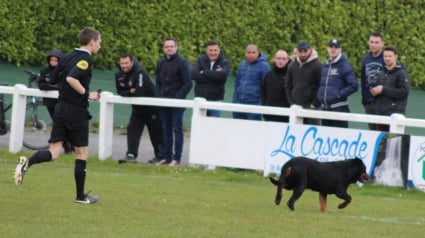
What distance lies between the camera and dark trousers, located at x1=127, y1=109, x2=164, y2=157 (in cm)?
1931

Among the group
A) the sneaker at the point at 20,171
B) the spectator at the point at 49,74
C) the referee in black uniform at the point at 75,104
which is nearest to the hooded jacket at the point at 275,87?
the spectator at the point at 49,74

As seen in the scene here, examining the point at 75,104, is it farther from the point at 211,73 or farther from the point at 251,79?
the point at 251,79

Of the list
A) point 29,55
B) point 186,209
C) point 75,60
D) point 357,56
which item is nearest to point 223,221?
point 186,209

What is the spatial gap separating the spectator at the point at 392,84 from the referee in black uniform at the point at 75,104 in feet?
18.2

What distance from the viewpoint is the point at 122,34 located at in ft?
80.5

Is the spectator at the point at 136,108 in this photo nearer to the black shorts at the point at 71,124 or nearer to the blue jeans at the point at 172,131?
the blue jeans at the point at 172,131

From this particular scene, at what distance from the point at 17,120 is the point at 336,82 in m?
5.35

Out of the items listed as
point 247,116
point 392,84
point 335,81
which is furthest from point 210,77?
point 392,84

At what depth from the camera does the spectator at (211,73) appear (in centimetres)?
1900

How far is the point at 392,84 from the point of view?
56.4ft

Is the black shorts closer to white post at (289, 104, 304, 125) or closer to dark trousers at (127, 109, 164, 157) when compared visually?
white post at (289, 104, 304, 125)

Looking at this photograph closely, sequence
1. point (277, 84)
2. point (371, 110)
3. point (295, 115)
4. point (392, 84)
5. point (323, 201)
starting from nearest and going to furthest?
point (323, 201) → point (392, 84) → point (295, 115) → point (371, 110) → point (277, 84)

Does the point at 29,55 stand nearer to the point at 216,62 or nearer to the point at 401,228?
the point at 216,62

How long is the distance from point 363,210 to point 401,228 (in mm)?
1804
